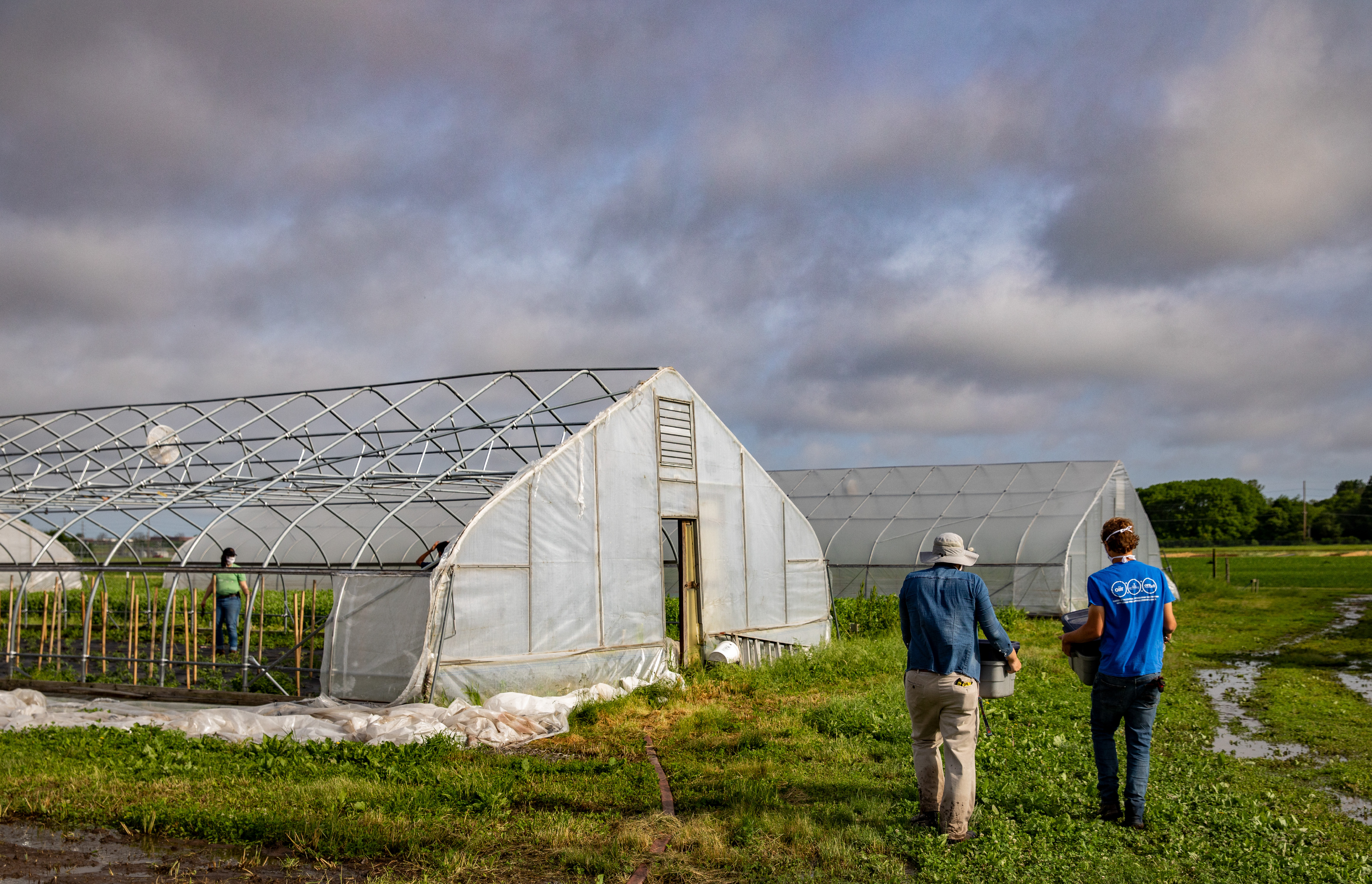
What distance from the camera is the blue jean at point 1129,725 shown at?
6672 millimetres

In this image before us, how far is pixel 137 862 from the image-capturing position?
6453mm

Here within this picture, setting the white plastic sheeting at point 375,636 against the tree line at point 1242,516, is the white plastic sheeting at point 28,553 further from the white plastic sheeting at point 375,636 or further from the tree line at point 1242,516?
the tree line at point 1242,516

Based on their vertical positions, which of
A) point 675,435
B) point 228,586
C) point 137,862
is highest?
point 675,435

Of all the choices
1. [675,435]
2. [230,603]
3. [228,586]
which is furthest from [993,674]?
[230,603]

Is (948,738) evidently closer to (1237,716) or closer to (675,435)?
(1237,716)

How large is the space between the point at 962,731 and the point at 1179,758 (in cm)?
379

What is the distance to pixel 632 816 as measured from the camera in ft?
24.3

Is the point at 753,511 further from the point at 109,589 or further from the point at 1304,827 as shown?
the point at 109,589

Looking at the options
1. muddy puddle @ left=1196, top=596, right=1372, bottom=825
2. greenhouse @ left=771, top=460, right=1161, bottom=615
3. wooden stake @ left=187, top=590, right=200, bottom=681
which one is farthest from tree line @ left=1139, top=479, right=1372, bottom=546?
wooden stake @ left=187, top=590, right=200, bottom=681

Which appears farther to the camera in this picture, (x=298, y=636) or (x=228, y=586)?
(x=298, y=636)

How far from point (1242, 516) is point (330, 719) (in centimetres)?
10935

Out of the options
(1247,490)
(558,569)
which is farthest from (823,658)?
(1247,490)

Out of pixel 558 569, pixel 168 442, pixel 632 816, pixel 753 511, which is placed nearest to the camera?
pixel 632 816

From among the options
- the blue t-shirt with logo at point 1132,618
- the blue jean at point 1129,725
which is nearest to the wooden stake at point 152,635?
the blue jean at point 1129,725
